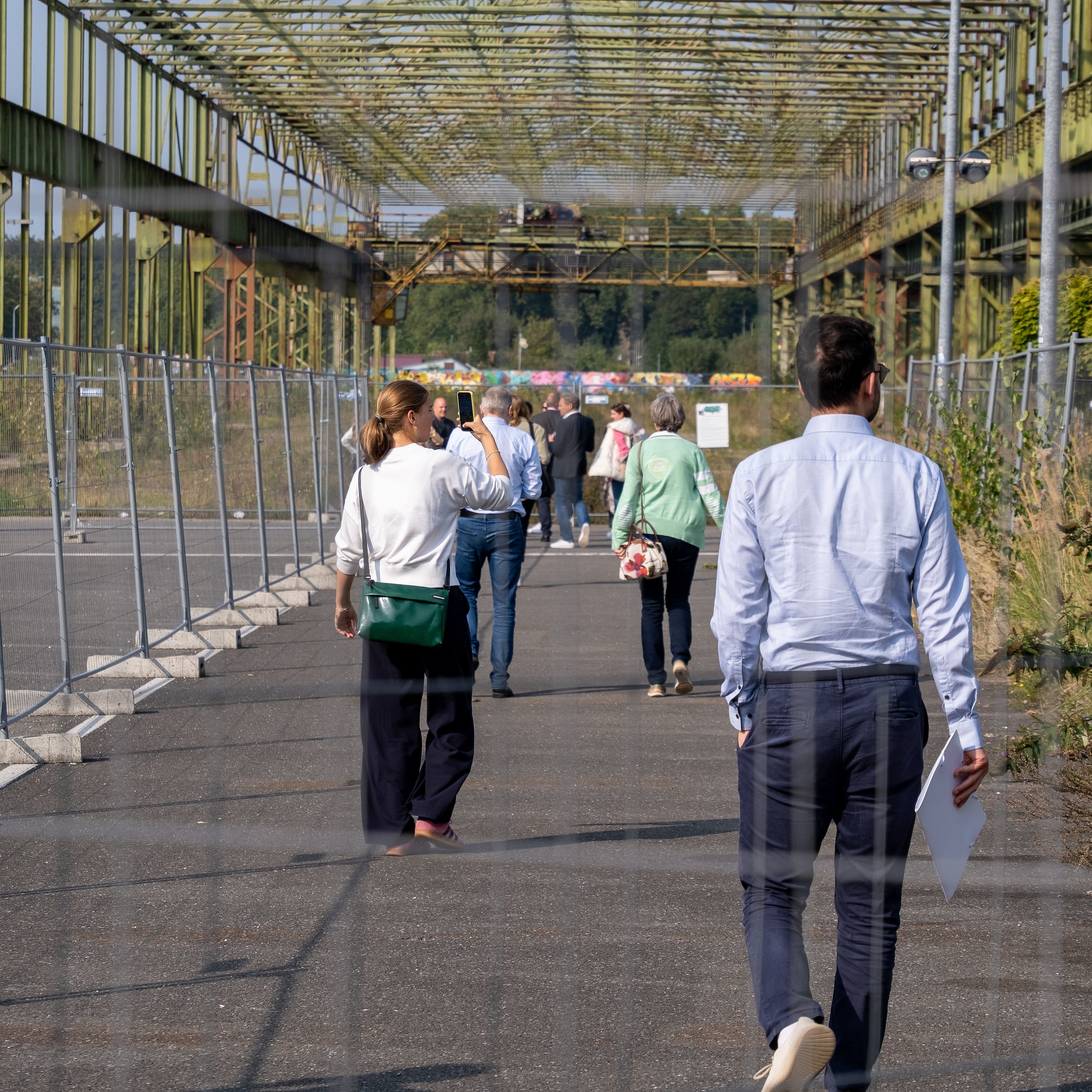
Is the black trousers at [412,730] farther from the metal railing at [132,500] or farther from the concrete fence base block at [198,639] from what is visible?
the concrete fence base block at [198,639]

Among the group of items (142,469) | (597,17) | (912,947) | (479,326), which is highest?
(597,17)

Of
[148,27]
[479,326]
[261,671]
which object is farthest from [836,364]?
[148,27]

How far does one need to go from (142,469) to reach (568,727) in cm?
337

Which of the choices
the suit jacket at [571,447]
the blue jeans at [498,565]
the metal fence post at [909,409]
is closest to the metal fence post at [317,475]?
the suit jacket at [571,447]

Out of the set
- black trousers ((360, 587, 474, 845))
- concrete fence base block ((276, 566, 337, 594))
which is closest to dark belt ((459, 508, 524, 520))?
black trousers ((360, 587, 474, 845))

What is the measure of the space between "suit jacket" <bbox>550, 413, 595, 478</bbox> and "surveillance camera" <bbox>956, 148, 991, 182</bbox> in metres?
4.74

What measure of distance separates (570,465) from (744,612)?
44.9 feet

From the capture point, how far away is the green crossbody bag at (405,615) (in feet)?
17.4

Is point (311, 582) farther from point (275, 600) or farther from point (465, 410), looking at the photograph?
point (465, 410)

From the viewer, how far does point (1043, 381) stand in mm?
9703

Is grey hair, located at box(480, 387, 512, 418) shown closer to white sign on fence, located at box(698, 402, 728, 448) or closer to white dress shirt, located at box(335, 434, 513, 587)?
white dress shirt, located at box(335, 434, 513, 587)

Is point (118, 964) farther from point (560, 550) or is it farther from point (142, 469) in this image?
point (560, 550)

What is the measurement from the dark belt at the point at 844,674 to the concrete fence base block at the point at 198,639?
22.6 ft

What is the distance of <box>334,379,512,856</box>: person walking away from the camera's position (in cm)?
535
